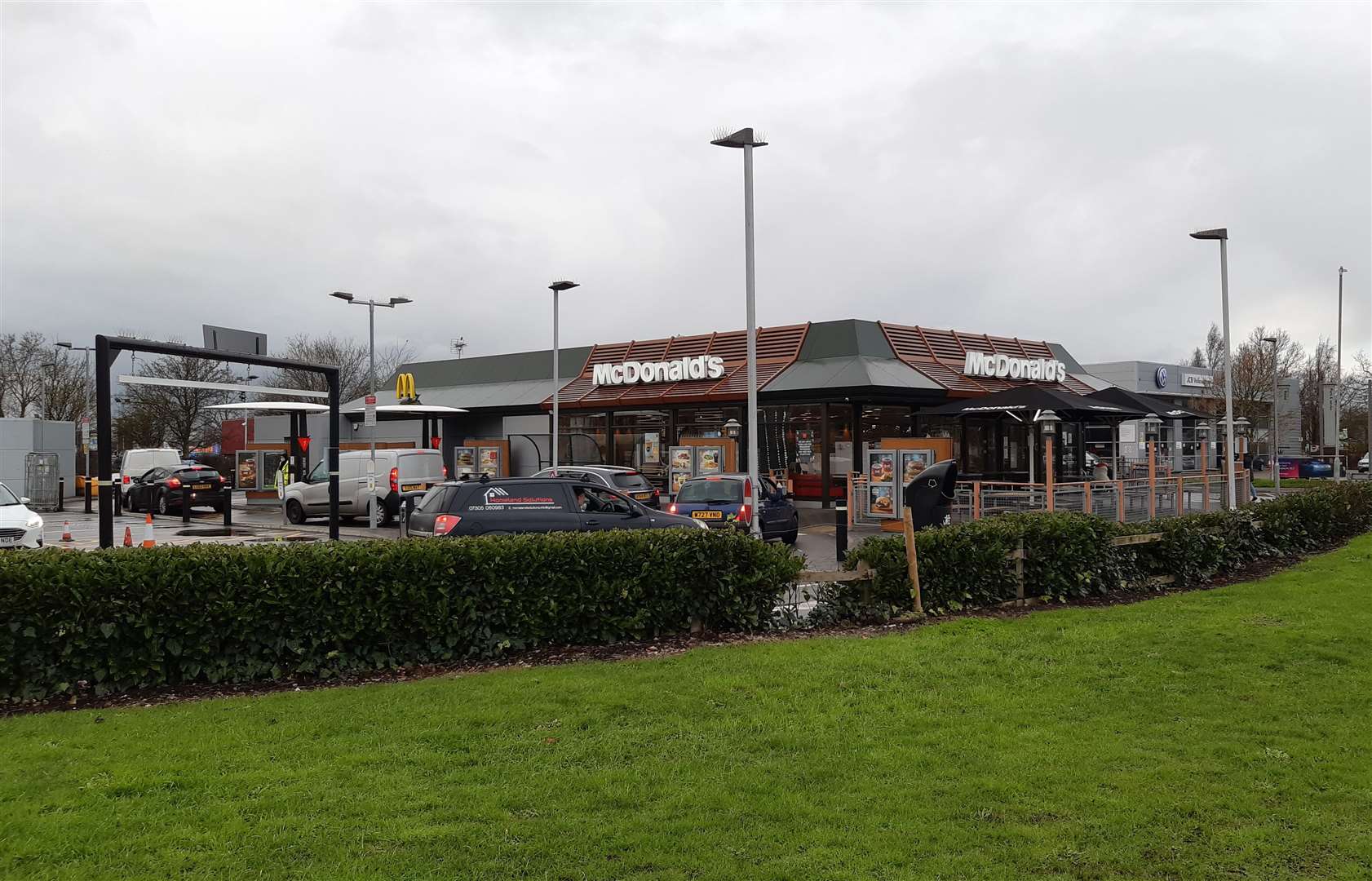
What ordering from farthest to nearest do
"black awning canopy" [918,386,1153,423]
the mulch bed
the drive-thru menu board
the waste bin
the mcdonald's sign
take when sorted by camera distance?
the mcdonald's sign, the drive-thru menu board, "black awning canopy" [918,386,1153,423], the waste bin, the mulch bed

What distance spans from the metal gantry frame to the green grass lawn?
4793 millimetres

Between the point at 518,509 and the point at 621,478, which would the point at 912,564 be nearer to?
the point at 518,509

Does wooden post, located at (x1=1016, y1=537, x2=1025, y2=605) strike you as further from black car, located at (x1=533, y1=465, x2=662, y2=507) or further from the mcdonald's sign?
the mcdonald's sign

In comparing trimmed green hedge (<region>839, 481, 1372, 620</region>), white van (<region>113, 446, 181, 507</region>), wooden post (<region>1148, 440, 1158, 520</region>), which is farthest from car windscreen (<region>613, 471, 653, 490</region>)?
white van (<region>113, 446, 181, 507</region>)

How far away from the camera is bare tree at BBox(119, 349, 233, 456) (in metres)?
50.9

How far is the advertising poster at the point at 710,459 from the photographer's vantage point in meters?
26.9

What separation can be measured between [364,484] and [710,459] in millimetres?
8906

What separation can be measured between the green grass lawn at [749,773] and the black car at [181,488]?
79.9ft

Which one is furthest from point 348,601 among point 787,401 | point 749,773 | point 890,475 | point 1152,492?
point 787,401

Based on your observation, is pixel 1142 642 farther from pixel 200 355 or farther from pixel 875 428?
pixel 875 428

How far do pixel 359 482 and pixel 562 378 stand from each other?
1251 cm

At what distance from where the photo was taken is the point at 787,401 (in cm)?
2884

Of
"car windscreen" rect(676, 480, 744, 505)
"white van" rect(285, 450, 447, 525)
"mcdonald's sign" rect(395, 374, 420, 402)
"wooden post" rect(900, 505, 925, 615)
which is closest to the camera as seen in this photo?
"wooden post" rect(900, 505, 925, 615)

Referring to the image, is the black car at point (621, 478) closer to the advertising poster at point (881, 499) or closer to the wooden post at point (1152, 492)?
the advertising poster at point (881, 499)
